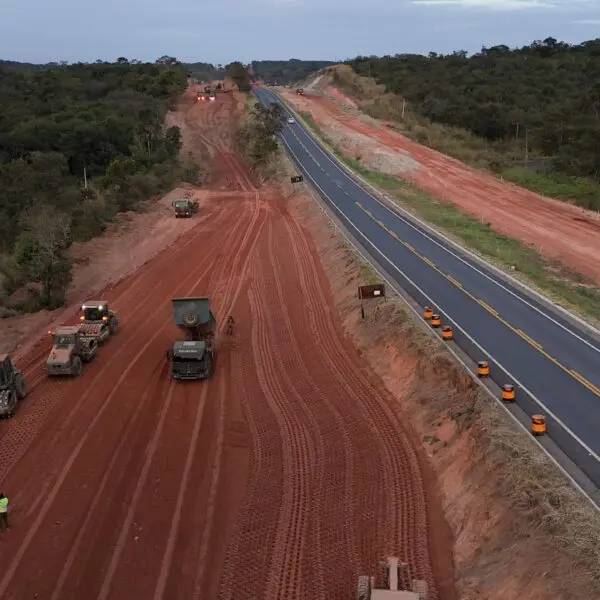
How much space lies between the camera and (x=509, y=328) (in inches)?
1094

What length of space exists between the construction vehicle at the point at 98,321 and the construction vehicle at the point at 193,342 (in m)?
4.46

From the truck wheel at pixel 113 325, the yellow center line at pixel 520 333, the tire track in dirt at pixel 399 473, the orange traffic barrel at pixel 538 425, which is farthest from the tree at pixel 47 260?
the orange traffic barrel at pixel 538 425

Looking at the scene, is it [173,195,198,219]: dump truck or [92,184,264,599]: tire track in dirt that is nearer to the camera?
[92,184,264,599]: tire track in dirt

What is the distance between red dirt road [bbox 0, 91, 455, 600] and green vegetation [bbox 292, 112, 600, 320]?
12478mm

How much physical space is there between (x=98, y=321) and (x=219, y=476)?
14247 millimetres

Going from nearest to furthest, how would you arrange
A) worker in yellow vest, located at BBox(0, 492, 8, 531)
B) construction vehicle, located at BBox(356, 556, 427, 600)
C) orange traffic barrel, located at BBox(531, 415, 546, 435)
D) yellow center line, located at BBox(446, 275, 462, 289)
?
construction vehicle, located at BBox(356, 556, 427, 600), worker in yellow vest, located at BBox(0, 492, 8, 531), orange traffic barrel, located at BBox(531, 415, 546, 435), yellow center line, located at BBox(446, 275, 462, 289)

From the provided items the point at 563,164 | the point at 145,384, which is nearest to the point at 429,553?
the point at 145,384

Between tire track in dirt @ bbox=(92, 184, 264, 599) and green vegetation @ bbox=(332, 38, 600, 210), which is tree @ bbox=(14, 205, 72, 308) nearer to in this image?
tire track in dirt @ bbox=(92, 184, 264, 599)

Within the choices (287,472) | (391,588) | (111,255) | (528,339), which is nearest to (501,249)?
(528,339)

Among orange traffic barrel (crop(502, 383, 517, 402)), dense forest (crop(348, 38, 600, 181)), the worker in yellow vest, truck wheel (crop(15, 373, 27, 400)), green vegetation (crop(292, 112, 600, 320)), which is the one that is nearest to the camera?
the worker in yellow vest

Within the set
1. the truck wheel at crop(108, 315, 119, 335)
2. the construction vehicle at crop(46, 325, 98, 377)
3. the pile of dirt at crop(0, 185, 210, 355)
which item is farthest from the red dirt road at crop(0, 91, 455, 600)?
the pile of dirt at crop(0, 185, 210, 355)

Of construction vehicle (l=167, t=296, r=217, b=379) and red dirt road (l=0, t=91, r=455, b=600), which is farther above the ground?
construction vehicle (l=167, t=296, r=217, b=379)

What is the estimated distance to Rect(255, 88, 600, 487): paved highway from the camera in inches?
792

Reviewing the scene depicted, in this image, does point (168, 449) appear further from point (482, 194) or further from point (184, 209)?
point (482, 194)
